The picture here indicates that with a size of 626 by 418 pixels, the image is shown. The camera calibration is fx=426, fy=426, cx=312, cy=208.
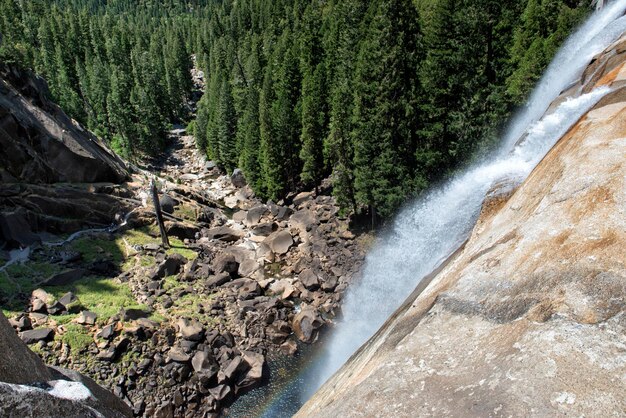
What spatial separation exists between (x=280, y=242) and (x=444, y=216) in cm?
1832

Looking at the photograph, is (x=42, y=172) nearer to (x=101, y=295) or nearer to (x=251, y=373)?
(x=101, y=295)

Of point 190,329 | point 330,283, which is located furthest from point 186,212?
point 190,329

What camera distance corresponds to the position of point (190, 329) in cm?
2622

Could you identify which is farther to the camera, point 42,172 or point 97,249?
point 42,172

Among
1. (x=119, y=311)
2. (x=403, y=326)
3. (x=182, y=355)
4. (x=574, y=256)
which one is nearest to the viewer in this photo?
(x=574, y=256)

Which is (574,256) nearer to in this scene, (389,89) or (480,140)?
(480,140)

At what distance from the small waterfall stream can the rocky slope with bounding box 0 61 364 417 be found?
196 centimetres

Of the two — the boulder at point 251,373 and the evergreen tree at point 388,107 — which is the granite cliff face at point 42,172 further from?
the evergreen tree at point 388,107

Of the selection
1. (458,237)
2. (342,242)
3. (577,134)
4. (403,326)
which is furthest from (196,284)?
(577,134)

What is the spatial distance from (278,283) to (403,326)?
2258 centimetres

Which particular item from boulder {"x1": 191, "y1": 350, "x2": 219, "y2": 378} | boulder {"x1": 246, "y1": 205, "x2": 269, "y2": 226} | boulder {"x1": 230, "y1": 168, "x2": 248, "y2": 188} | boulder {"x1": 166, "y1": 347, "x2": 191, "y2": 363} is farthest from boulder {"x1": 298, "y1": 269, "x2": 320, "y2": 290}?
boulder {"x1": 230, "y1": 168, "x2": 248, "y2": 188}

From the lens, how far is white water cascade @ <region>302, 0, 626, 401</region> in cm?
1948

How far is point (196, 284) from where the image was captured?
1249 inches

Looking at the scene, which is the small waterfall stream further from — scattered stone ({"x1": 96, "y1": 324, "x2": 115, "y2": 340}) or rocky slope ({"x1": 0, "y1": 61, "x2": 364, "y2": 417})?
scattered stone ({"x1": 96, "y1": 324, "x2": 115, "y2": 340})
